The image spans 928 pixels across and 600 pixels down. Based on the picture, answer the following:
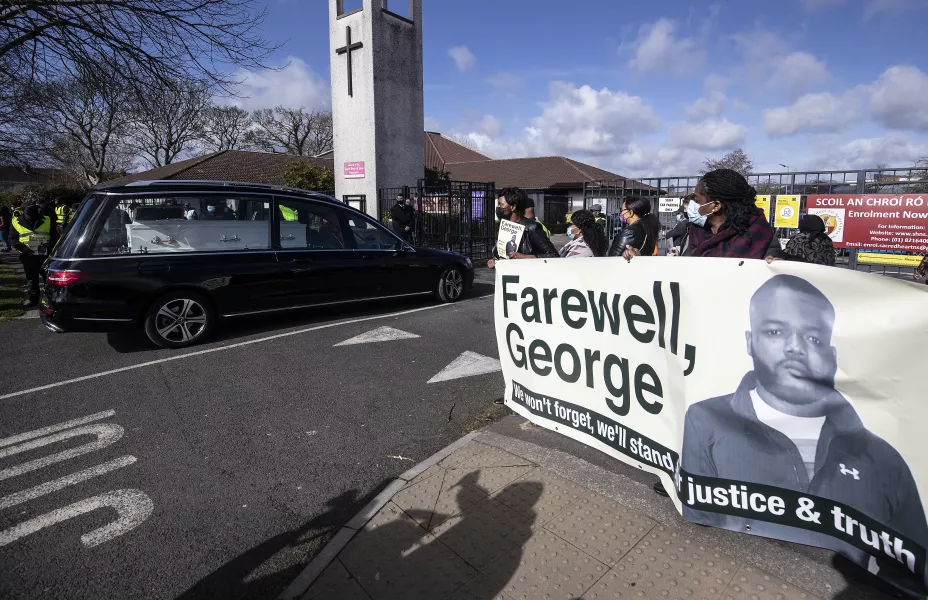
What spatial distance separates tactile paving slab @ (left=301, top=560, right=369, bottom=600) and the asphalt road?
0.19m

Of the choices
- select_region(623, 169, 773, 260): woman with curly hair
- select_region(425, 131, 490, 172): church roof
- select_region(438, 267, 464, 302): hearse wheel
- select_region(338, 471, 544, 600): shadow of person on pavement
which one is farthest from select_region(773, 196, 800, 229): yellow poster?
select_region(425, 131, 490, 172): church roof

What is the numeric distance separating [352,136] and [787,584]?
635 inches

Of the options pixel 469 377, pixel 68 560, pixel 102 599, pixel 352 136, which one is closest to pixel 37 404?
pixel 68 560

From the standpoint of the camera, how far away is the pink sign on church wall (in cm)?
1661

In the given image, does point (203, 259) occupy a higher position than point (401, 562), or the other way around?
point (203, 259)

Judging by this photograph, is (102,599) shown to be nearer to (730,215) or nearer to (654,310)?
(654,310)

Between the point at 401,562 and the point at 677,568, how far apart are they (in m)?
1.30

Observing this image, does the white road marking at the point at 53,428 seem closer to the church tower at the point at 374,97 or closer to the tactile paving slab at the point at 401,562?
the tactile paving slab at the point at 401,562

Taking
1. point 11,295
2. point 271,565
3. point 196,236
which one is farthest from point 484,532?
point 11,295

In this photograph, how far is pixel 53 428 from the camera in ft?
14.5

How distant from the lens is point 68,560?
2.81 m

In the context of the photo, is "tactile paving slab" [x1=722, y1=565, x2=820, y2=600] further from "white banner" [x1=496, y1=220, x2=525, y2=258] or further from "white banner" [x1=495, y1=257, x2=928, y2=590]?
"white banner" [x1=496, y1=220, x2=525, y2=258]

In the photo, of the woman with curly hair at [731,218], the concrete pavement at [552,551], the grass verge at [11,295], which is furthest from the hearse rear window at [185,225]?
the woman with curly hair at [731,218]

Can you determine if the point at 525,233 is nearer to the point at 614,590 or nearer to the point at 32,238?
the point at 614,590
